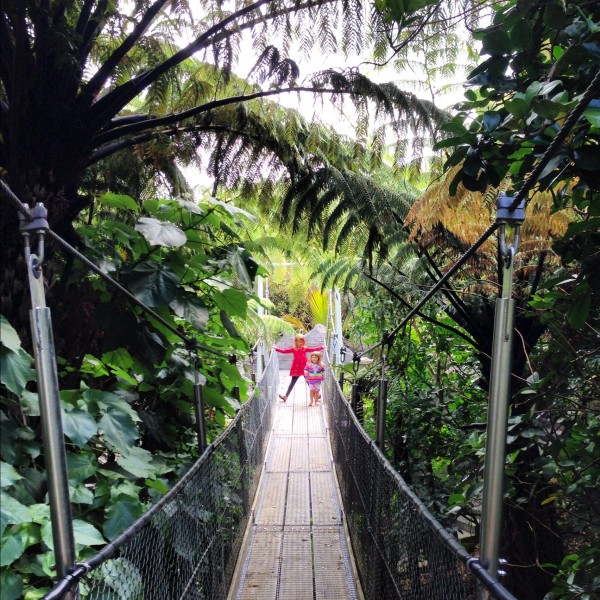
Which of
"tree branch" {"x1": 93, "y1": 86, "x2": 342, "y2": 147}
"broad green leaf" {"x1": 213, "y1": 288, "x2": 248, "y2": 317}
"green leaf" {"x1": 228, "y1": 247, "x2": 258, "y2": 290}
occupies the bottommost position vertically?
"broad green leaf" {"x1": 213, "y1": 288, "x2": 248, "y2": 317}

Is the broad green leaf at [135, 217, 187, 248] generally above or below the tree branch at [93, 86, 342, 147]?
below

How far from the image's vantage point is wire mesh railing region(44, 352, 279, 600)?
158cm

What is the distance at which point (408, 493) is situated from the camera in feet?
6.59

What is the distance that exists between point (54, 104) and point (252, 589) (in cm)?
240

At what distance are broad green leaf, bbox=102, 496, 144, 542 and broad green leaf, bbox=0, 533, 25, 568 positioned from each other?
37 cm

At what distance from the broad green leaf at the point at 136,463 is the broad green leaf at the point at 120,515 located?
123 mm

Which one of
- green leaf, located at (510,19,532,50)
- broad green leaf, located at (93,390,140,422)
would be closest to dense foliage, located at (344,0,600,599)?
green leaf, located at (510,19,532,50)

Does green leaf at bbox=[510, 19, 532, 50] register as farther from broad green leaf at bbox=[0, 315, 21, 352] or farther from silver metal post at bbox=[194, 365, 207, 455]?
silver metal post at bbox=[194, 365, 207, 455]

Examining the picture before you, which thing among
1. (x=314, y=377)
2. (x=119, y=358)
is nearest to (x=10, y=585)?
(x=119, y=358)

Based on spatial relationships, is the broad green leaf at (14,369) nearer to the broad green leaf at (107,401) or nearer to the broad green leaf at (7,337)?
the broad green leaf at (7,337)

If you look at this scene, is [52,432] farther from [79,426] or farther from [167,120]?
[167,120]

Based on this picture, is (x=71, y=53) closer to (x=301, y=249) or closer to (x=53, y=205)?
(x=53, y=205)

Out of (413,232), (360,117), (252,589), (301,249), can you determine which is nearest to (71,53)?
(360,117)

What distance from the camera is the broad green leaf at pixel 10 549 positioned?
1471 millimetres
